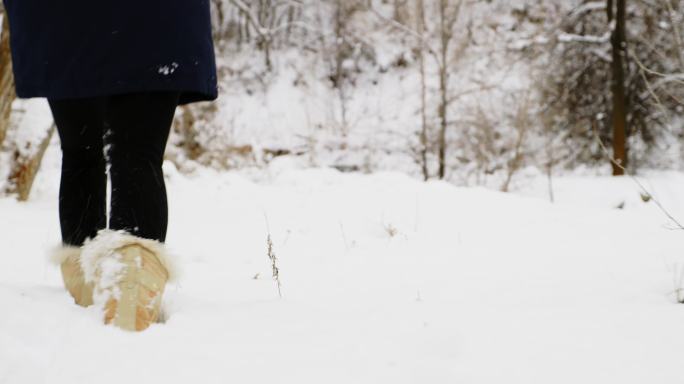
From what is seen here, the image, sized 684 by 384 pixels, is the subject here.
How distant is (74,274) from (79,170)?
11.0 inches

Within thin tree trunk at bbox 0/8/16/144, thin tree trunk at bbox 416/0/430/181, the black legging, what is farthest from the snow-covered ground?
thin tree trunk at bbox 416/0/430/181

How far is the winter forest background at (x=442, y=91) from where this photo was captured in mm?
10352

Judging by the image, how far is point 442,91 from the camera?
12117 millimetres

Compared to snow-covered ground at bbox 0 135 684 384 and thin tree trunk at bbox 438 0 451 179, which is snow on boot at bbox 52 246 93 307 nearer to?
snow-covered ground at bbox 0 135 684 384

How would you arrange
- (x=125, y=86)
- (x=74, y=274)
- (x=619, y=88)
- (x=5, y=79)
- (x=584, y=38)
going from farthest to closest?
(x=584, y=38) → (x=619, y=88) → (x=5, y=79) → (x=74, y=274) → (x=125, y=86)

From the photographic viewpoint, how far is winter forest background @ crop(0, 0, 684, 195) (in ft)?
34.0

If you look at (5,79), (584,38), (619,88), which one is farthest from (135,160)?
(584,38)

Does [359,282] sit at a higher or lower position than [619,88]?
lower

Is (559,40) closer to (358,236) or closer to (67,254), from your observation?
(358,236)

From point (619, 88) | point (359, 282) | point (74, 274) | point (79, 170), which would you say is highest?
point (619, 88)

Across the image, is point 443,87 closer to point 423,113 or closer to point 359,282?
point 423,113

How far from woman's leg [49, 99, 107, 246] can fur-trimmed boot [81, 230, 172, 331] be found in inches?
7.5

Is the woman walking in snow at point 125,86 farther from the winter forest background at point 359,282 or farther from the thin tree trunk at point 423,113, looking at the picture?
the thin tree trunk at point 423,113

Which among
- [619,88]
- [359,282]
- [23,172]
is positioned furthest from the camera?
[619,88]
